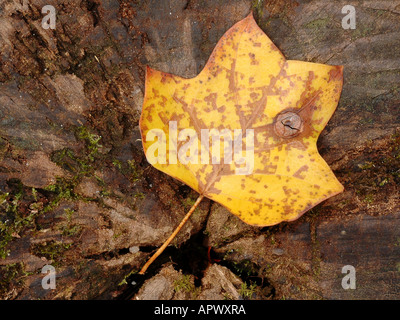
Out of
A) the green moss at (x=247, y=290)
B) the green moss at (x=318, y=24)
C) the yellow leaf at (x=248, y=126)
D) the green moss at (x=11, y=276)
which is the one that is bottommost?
the green moss at (x=247, y=290)

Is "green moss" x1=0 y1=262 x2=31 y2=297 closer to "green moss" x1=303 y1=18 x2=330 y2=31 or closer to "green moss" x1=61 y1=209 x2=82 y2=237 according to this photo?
"green moss" x1=61 y1=209 x2=82 y2=237

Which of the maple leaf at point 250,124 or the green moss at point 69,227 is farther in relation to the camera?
the green moss at point 69,227

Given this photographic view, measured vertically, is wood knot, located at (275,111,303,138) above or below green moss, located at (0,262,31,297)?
above

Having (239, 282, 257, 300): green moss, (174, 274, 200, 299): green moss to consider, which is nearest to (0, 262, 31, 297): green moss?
(174, 274, 200, 299): green moss

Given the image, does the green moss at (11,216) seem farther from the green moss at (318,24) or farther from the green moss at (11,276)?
the green moss at (318,24)

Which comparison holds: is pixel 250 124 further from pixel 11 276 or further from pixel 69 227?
pixel 11 276

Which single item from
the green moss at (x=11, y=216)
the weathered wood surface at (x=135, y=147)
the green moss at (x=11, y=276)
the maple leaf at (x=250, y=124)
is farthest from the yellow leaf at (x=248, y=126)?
the green moss at (x=11, y=276)

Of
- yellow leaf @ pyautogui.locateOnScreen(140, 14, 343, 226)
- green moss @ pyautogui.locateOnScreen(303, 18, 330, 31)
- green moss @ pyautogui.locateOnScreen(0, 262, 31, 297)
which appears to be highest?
green moss @ pyautogui.locateOnScreen(303, 18, 330, 31)

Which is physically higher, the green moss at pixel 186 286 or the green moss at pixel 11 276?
the green moss at pixel 11 276
